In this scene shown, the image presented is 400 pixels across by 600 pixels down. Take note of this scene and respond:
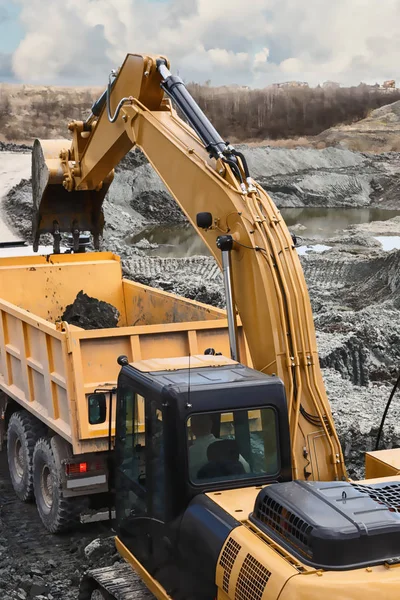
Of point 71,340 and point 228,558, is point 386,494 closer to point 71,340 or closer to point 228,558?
point 228,558

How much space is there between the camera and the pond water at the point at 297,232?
26.0 metres

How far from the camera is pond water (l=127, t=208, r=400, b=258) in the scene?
26.0 metres

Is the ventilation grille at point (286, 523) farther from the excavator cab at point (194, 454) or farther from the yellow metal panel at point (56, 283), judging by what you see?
the yellow metal panel at point (56, 283)

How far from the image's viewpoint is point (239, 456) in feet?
15.7

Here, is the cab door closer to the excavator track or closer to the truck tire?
the excavator track

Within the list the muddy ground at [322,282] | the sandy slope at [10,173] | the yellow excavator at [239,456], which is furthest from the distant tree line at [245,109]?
the yellow excavator at [239,456]

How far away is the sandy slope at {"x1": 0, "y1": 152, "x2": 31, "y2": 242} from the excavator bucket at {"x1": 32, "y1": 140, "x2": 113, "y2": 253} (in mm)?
16619

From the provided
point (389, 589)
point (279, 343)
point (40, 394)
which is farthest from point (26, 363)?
point (389, 589)

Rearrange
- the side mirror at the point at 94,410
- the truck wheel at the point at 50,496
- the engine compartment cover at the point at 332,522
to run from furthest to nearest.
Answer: the truck wheel at the point at 50,496 < the side mirror at the point at 94,410 < the engine compartment cover at the point at 332,522

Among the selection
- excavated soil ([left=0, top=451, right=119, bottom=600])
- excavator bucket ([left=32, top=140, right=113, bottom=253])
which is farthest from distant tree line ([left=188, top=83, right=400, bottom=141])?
excavated soil ([left=0, top=451, right=119, bottom=600])

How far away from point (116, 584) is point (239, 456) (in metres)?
1.21

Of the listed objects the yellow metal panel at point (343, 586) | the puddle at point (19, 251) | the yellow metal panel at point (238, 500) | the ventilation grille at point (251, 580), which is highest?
the puddle at point (19, 251)

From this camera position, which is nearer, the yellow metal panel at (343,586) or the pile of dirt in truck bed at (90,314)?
the yellow metal panel at (343,586)

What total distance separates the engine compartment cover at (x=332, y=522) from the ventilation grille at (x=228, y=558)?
155 mm
